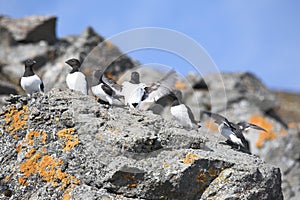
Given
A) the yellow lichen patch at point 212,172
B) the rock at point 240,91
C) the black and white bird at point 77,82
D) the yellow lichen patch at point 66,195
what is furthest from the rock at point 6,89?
the yellow lichen patch at point 212,172

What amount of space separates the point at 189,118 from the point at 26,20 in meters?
17.0

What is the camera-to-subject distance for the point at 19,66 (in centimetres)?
2492

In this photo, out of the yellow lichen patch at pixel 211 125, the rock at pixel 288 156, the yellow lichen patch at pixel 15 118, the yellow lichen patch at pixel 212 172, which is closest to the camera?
the yellow lichen patch at pixel 212 172

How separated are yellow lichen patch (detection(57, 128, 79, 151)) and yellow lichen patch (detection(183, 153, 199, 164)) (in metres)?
1.94

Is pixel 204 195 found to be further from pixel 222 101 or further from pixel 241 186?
pixel 222 101

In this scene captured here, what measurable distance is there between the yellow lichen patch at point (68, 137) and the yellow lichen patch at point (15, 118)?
91 centimetres

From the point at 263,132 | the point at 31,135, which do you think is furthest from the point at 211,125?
the point at 31,135

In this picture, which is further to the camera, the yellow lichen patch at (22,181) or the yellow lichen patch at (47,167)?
the yellow lichen patch at (22,181)

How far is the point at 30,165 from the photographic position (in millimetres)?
9461

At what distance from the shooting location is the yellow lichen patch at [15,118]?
33.0ft

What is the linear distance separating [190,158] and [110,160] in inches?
54.7

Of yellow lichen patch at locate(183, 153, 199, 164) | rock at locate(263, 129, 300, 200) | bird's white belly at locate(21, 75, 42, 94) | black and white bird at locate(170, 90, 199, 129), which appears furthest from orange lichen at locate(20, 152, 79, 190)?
rock at locate(263, 129, 300, 200)

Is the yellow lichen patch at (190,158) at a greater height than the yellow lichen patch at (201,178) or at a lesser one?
greater

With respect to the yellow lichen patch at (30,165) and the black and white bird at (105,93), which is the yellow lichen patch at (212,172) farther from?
the black and white bird at (105,93)
